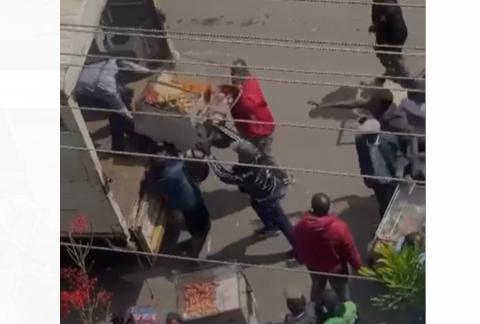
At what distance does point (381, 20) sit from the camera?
2131mm

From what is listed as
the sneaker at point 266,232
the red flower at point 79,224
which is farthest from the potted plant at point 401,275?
the red flower at point 79,224

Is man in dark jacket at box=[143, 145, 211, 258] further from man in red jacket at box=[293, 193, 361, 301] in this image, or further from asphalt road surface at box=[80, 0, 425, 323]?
man in red jacket at box=[293, 193, 361, 301]

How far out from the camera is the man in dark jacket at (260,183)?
212 cm

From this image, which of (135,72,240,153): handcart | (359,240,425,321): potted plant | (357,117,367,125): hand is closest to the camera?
(359,240,425,321): potted plant

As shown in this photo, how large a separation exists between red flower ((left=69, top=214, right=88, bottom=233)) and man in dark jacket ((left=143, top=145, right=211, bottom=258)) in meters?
0.16

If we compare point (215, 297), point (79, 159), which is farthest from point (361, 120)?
point (79, 159)

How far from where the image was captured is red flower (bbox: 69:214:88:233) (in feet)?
6.47

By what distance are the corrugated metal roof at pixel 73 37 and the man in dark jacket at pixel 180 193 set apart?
0.28m

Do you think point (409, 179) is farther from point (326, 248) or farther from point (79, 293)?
point (79, 293)

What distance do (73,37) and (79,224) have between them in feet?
1.29

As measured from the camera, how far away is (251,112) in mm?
2160

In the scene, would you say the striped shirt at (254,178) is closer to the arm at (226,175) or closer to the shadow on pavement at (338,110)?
the arm at (226,175)

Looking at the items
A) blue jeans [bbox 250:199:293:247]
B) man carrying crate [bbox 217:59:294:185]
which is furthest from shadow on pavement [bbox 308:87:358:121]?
blue jeans [bbox 250:199:293:247]
